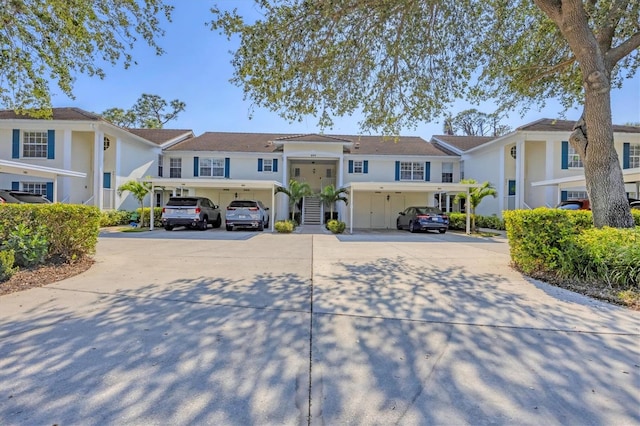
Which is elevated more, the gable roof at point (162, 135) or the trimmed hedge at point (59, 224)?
the gable roof at point (162, 135)

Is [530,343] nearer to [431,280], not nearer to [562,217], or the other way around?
[431,280]

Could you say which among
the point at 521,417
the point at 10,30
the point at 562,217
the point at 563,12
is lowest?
the point at 521,417

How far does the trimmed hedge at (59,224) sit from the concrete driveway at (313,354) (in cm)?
169

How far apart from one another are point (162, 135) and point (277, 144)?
877 cm

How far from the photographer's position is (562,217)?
663cm

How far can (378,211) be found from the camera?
74.8ft

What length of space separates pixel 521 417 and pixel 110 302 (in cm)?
492

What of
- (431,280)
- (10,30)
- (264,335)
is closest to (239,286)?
(264,335)

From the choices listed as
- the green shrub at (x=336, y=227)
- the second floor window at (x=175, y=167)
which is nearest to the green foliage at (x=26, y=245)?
the green shrub at (x=336, y=227)

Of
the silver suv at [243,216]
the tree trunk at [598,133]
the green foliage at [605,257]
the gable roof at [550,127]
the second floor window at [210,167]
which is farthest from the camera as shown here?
the second floor window at [210,167]

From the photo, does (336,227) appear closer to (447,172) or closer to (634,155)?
(447,172)

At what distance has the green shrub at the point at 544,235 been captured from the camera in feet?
20.8

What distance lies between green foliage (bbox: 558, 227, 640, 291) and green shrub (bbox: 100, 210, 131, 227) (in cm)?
1903

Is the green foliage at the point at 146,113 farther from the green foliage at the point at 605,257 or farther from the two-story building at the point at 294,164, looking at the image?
the green foliage at the point at 605,257
